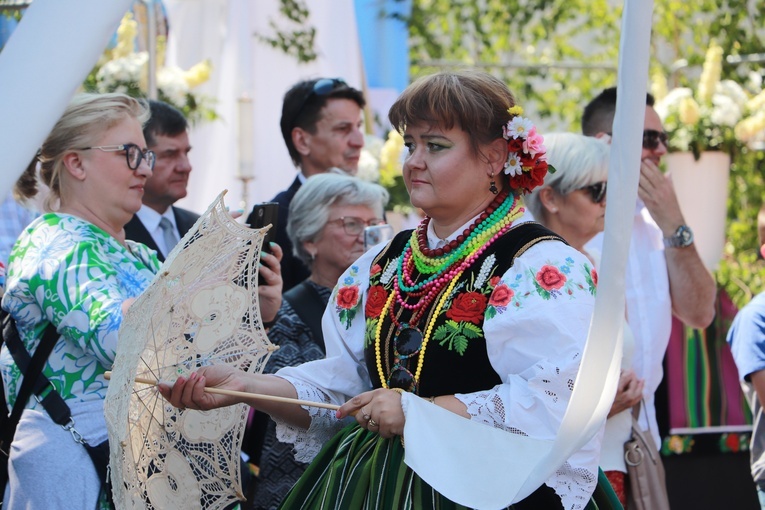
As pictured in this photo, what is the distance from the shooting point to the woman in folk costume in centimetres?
228

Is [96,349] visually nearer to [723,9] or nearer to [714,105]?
[714,105]

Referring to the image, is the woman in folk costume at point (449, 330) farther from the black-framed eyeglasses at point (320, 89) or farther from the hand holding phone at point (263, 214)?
the black-framed eyeglasses at point (320, 89)

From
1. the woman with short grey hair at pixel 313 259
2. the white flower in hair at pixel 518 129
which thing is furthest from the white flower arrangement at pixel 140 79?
the white flower in hair at pixel 518 129

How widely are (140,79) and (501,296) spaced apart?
3.28m

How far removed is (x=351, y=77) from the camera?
5.88 meters

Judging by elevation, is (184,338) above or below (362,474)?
above

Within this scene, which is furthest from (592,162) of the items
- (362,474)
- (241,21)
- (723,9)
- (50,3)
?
(723,9)

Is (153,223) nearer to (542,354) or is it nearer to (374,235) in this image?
(374,235)

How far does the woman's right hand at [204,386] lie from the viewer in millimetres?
2451

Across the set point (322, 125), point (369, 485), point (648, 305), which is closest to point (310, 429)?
point (369, 485)

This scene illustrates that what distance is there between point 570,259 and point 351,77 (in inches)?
144

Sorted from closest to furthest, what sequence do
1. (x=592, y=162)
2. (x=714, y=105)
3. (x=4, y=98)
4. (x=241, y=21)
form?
(x=4, y=98) → (x=592, y=162) → (x=241, y=21) → (x=714, y=105)

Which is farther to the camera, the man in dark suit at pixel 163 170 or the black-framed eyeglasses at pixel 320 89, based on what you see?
the black-framed eyeglasses at pixel 320 89

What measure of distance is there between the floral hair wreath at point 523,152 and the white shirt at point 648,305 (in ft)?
3.98
